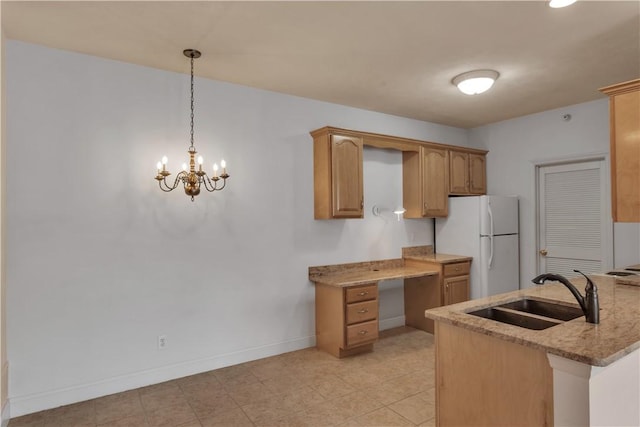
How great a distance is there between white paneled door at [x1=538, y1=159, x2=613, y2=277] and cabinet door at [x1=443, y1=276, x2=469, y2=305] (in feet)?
3.61

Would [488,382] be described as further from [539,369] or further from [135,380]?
[135,380]

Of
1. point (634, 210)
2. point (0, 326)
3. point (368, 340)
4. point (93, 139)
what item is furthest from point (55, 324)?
point (634, 210)

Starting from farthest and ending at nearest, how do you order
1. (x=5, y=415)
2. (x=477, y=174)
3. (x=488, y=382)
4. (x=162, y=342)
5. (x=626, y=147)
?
1. (x=477, y=174)
2. (x=162, y=342)
3. (x=5, y=415)
4. (x=626, y=147)
5. (x=488, y=382)

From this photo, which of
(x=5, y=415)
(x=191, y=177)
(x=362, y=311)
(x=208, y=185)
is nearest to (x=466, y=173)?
(x=362, y=311)

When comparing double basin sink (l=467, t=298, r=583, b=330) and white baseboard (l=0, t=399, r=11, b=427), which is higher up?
double basin sink (l=467, t=298, r=583, b=330)

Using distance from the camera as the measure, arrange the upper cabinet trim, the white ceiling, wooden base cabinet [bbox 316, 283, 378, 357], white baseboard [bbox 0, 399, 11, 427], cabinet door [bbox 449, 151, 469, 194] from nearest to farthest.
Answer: the white ceiling
white baseboard [bbox 0, 399, 11, 427]
wooden base cabinet [bbox 316, 283, 378, 357]
the upper cabinet trim
cabinet door [bbox 449, 151, 469, 194]

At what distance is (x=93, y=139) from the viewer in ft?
10.1

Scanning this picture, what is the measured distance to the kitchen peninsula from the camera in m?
1.50

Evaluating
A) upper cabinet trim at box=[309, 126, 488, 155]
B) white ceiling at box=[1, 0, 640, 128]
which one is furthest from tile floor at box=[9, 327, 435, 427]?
white ceiling at box=[1, 0, 640, 128]

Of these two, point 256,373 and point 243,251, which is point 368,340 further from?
point 243,251

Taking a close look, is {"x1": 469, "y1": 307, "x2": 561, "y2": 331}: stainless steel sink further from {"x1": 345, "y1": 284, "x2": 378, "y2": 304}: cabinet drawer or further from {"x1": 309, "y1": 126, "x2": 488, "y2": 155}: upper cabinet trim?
{"x1": 309, "y1": 126, "x2": 488, "y2": 155}: upper cabinet trim

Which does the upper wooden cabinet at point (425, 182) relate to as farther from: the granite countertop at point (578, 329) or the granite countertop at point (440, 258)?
the granite countertop at point (578, 329)

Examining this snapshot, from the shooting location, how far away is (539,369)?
1676 mm

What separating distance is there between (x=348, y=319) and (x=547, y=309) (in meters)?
1.90
